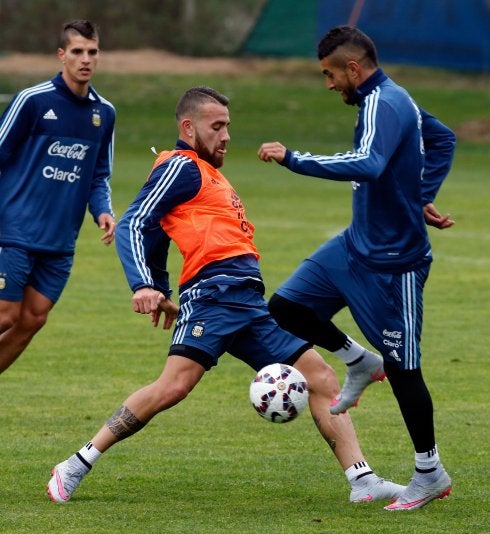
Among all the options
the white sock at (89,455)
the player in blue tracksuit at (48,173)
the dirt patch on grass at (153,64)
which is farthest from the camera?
the dirt patch on grass at (153,64)

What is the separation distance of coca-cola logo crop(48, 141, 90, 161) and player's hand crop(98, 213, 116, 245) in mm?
444

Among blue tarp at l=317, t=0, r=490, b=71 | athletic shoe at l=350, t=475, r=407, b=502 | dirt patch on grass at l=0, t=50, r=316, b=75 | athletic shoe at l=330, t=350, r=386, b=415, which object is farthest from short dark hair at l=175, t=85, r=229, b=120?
dirt patch on grass at l=0, t=50, r=316, b=75

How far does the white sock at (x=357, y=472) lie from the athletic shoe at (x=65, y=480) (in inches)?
55.3

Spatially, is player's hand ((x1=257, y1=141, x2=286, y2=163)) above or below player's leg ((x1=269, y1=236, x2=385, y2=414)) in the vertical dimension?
above

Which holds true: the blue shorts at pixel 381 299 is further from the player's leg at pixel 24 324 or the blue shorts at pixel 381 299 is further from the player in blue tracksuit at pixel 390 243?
the player's leg at pixel 24 324

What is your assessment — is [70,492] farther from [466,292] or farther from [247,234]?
[466,292]

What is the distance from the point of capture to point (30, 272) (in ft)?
32.4

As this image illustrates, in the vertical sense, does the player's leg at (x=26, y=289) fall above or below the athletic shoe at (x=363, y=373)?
below

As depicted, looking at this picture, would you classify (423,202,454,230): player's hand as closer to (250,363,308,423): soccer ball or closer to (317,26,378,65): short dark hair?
(317,26,378,65): short dark hair

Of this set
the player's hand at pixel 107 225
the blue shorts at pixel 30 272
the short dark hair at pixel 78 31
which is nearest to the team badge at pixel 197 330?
the player's hand at pixel 107 225

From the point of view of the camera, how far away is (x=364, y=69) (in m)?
7.74

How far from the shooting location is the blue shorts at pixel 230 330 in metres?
7.72

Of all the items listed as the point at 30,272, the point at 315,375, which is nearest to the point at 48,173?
the point at 30,272

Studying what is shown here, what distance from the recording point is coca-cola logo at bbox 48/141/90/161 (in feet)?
32.0
